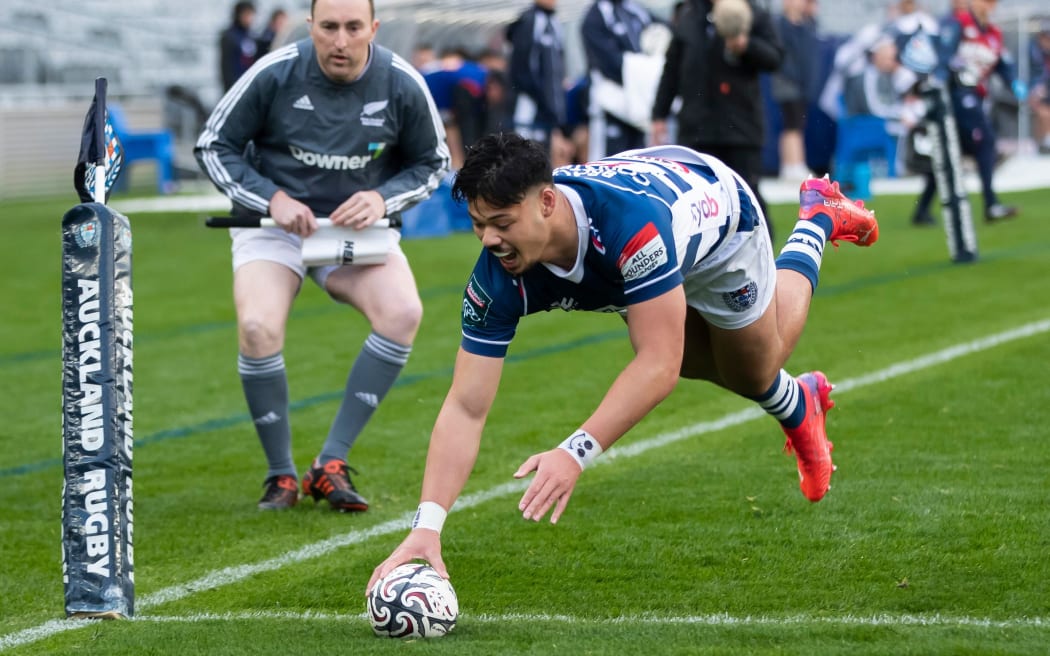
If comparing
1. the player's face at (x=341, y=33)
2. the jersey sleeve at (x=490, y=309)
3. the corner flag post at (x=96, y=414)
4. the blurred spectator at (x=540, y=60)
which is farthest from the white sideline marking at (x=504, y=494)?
the blurred spectator at (x=540, y=60)

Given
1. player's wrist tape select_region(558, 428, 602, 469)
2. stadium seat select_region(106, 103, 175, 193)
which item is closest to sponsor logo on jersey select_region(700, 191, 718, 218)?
player's wrist tape select_region(558, 428, 602, 469)

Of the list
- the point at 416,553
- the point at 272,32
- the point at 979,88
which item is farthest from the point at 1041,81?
the point at 416,553

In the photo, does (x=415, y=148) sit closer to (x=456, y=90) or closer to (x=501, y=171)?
(x=501, y=171)

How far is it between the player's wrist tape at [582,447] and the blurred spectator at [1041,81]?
23.0 m

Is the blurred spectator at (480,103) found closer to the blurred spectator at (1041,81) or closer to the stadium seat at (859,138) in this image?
the stadium seat at (859,138)

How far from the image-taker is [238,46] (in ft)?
61.4

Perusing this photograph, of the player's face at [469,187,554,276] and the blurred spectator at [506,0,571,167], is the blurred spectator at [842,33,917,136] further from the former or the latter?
the player's face at [469,187,554,276]

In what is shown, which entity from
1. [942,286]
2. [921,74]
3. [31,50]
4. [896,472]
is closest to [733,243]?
[896,472]

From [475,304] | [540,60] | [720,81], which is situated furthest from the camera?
[540,60]

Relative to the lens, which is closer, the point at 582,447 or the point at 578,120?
the point at 582,447

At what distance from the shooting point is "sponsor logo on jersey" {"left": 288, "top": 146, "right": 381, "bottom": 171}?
6375 millimetres

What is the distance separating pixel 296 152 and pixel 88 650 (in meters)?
2.75

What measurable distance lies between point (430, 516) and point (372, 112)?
8.38 feet

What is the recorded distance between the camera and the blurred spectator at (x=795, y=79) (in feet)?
65.7
